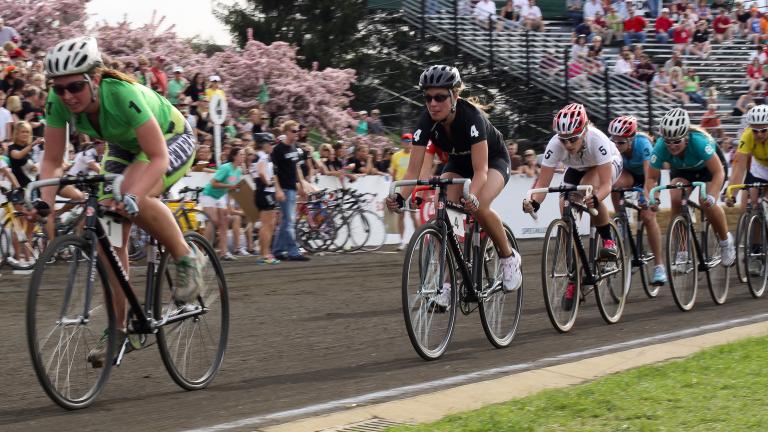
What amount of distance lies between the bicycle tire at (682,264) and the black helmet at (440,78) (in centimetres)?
416

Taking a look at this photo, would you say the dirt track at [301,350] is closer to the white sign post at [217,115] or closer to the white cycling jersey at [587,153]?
the white cycling jersey at [587,153]

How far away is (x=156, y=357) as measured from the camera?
27.4 feet

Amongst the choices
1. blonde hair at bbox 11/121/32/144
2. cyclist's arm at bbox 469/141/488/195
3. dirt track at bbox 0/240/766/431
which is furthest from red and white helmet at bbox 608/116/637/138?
blonde hair at bbox 11/121/32/144

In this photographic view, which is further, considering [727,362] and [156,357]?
[156,357]

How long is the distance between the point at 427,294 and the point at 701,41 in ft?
85.8

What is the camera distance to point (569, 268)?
10109 millimetres

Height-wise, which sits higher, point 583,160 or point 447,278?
point 583,160

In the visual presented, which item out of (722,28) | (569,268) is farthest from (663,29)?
(569,268)

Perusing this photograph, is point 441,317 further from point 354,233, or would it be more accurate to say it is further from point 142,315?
point 354,233

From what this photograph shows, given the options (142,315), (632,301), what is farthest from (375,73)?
(142,315)

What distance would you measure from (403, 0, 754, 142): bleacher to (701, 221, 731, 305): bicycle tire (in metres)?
15.7

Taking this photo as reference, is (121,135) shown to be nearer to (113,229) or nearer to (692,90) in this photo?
(113,229)

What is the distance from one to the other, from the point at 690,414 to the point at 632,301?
6.93 metres

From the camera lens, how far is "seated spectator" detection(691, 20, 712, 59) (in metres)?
31.8
